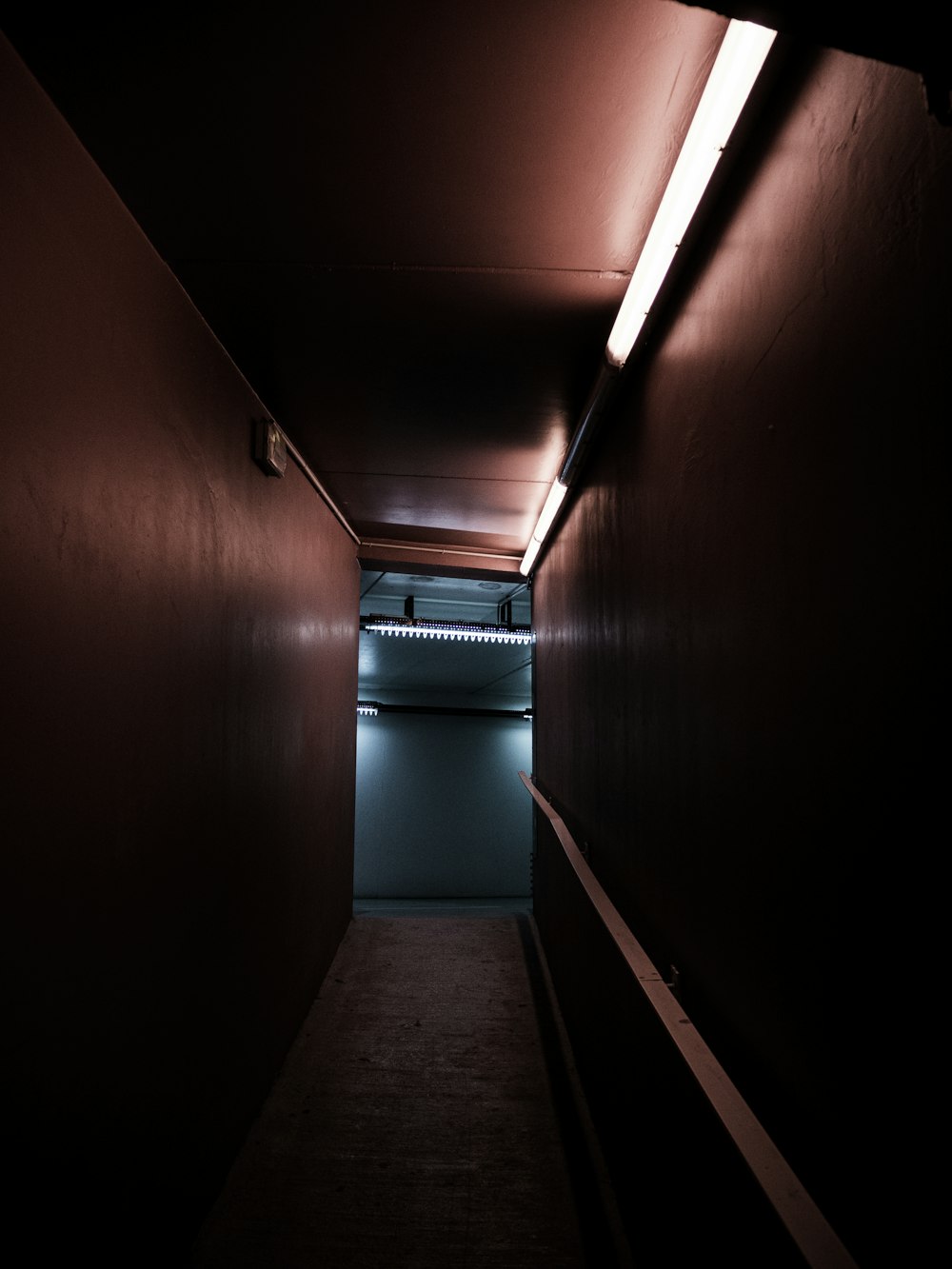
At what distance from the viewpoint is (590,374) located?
2660 mm

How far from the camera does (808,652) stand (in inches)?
45.6

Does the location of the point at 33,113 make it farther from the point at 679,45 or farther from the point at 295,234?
the point at 679,45

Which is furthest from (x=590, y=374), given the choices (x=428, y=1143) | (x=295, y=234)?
(x=428, y=1143)

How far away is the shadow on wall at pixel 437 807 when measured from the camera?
38.3 ft

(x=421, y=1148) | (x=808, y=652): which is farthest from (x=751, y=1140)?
(x=421, y=1148)

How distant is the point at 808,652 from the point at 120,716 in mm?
1503

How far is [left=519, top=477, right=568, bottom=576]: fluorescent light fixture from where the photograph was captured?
3.66m

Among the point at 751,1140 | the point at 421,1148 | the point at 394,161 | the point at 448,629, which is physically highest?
the point at 394,161

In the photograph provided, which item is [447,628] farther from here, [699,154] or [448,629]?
[699,154]

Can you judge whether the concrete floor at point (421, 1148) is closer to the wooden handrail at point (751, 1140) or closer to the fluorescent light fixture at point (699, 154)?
the wooden handrail at point (751, 1140)

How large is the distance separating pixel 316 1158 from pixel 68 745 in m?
2.12

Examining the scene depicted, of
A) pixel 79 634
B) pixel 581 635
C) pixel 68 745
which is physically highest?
pixel 581 635

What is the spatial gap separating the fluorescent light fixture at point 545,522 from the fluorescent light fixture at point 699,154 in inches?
60.9

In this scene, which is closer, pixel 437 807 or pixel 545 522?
pixel 545 522
